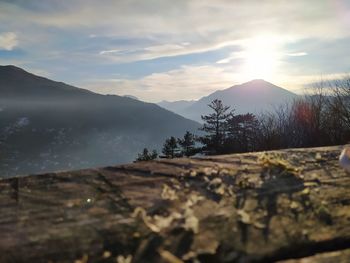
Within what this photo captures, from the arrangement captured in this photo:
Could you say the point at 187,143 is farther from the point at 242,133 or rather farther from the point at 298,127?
the point at 298,127

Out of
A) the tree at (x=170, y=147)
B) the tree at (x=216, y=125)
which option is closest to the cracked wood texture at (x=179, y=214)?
the tree at (x=216, y=125)

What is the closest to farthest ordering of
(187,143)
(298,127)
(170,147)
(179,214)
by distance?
1. (179,214)
2. (298,127)
3. (187,143)
4. (170,147)

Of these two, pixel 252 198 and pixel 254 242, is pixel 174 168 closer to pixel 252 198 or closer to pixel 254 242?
pixel 252 198

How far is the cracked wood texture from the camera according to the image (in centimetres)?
136

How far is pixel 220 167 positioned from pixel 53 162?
196m

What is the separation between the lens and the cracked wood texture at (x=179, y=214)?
53.4 inches

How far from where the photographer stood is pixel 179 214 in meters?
1.62

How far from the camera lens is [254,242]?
1.41 metres

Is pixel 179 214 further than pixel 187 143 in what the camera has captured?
No

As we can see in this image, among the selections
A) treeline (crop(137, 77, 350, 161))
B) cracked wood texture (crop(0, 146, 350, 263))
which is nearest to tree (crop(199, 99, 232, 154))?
treeline (crop(137, 77, 350, 161))

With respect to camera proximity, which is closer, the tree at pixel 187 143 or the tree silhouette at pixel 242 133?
the tree silhouette at pixel 242 133

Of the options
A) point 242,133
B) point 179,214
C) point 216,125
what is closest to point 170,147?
point 216,125

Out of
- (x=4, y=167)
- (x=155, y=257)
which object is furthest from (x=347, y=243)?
(x=4, y=167)

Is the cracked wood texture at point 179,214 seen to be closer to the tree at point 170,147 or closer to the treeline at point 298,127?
the treeline at point 298,127
